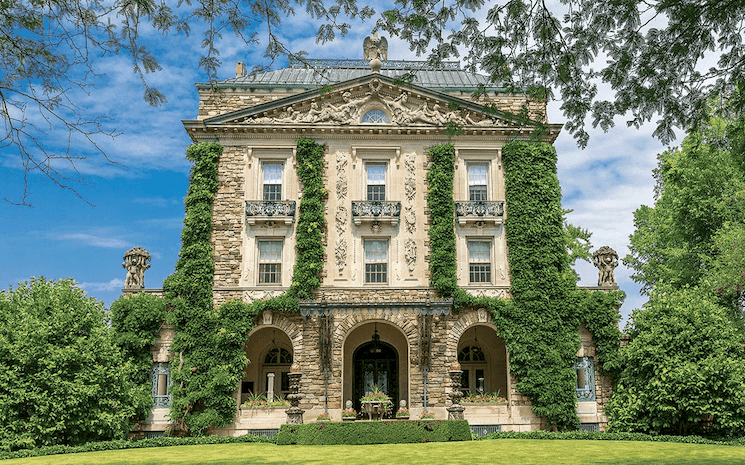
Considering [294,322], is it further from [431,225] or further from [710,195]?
[710,195]

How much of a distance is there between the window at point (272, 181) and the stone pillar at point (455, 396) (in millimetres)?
10393

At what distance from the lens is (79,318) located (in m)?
22.3

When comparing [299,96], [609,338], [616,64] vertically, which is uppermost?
[299,96]

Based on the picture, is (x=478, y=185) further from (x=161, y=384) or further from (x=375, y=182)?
(x=161, y=384)

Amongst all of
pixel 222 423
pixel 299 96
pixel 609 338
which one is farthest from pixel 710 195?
pixel 222 423

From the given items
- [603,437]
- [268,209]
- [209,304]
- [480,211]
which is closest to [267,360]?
[209,304]

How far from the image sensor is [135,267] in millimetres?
26125

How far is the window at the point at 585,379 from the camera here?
82.2 ft

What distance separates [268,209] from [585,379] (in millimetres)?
14723

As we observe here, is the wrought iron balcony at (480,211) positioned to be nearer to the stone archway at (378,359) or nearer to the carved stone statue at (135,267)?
the stone archway at (378,359)

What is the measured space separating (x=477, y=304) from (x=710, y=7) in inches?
676

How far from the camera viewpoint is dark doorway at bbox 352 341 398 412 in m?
27.2

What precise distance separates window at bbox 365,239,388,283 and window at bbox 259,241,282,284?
3689 mm

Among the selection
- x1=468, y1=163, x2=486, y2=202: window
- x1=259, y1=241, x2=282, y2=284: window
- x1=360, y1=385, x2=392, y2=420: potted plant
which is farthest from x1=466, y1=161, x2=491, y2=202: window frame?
x1=360, y1=385, x2=392, y2=420: potted plant
